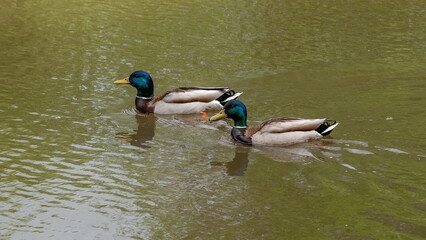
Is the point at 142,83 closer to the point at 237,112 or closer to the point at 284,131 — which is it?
the point at 237,112

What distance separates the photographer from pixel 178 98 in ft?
44.3

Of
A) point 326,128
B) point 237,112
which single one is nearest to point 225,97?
point 237,112

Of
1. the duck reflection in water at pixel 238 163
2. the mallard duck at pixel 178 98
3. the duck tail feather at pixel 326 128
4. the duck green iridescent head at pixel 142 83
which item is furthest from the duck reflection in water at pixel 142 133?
the duck tail feather at pixel 326 128

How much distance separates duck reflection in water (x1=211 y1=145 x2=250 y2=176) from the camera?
35.0ft

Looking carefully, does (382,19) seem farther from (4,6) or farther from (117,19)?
(4,6)

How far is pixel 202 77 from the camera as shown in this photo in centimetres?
1524

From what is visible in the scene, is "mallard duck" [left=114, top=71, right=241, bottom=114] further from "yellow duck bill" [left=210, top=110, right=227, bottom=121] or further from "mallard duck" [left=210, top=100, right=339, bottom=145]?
"mallard duck" [left=210, top=100, right=339, bottom=145]

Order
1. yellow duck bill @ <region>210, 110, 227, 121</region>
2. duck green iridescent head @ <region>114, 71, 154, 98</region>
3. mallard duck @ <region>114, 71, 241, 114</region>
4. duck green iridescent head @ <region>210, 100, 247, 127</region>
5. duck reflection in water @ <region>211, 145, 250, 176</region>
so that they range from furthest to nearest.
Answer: duck green iridescent head @ <region>114, 71, 154, 98</region> → mallard duck @ <region>114, 71, 241, 114</region> → yellow duck bill @ <region>210, 110, 227, 121</region> → duck green iridescent head @ <region>210, 100, 247, 127</region> → duck reflection in water @ <region>211, 145, 250, 176</region>

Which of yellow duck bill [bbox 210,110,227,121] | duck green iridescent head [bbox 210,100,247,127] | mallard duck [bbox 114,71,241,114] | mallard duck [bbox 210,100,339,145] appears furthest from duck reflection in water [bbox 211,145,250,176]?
mallard duck [bbox 114,71,241,114]

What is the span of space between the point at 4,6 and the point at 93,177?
1214cm

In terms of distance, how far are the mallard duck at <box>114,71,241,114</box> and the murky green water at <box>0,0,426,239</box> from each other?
253 mm

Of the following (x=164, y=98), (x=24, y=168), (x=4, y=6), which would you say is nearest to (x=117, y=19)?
(x=4, y=6)

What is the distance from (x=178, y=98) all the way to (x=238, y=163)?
2793mm

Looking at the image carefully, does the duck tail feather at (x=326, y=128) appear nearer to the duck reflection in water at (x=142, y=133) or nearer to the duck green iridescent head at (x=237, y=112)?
the duck green iridescent head at (x=237, y=112)
